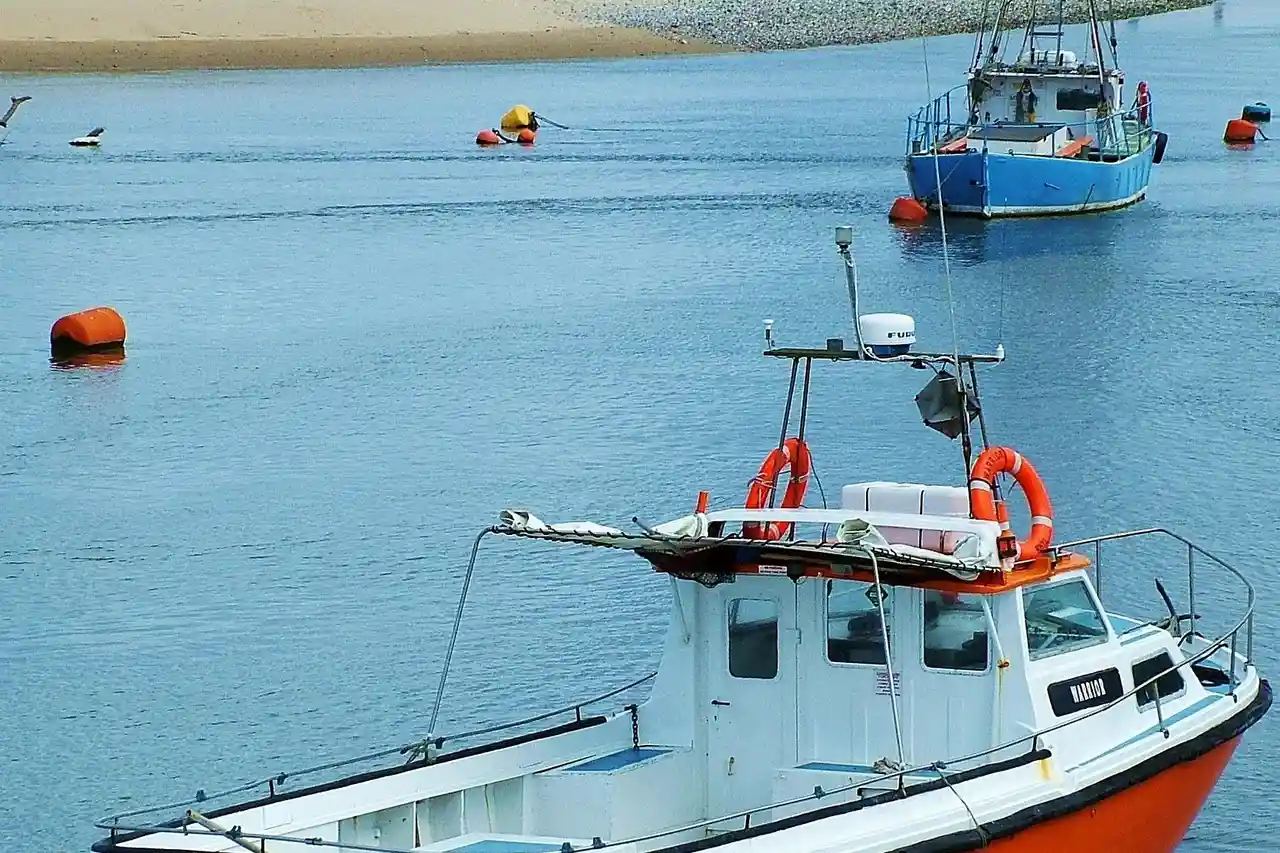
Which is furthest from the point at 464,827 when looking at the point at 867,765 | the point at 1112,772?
the point at 1112,772

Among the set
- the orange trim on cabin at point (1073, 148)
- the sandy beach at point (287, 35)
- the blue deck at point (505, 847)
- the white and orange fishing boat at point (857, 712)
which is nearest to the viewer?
the blue deck at point (505, 847)

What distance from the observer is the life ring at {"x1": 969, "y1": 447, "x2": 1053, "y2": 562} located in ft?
37.4

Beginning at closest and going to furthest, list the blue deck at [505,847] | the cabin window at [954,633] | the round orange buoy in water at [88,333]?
the blue deck at [505,847], the cabin window at [954,633], the round orange buoy in water at [88,333]

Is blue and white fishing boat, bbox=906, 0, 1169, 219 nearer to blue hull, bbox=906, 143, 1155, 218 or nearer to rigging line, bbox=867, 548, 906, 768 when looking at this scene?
blue hull, bbox=906, 143, 1155, 218

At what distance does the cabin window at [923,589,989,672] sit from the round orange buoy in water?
74.8ft

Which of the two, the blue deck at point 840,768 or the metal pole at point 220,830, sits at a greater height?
the metal pole at point 220,830

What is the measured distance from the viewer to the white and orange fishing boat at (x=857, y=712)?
10836 millimetres

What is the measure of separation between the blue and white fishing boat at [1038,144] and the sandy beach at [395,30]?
43899mm

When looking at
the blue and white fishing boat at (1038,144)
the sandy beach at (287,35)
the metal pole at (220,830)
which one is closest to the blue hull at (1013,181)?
the blue and white fishing boat at (1038,144)

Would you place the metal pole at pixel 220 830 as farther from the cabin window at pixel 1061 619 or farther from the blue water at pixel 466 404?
the blue water at pixel 466 404

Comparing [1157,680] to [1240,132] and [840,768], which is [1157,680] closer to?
[840,768]

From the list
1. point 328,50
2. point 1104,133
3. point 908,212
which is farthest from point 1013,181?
point 328,50

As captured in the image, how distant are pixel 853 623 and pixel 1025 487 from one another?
132 cm

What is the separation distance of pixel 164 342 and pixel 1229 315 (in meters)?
16.8
